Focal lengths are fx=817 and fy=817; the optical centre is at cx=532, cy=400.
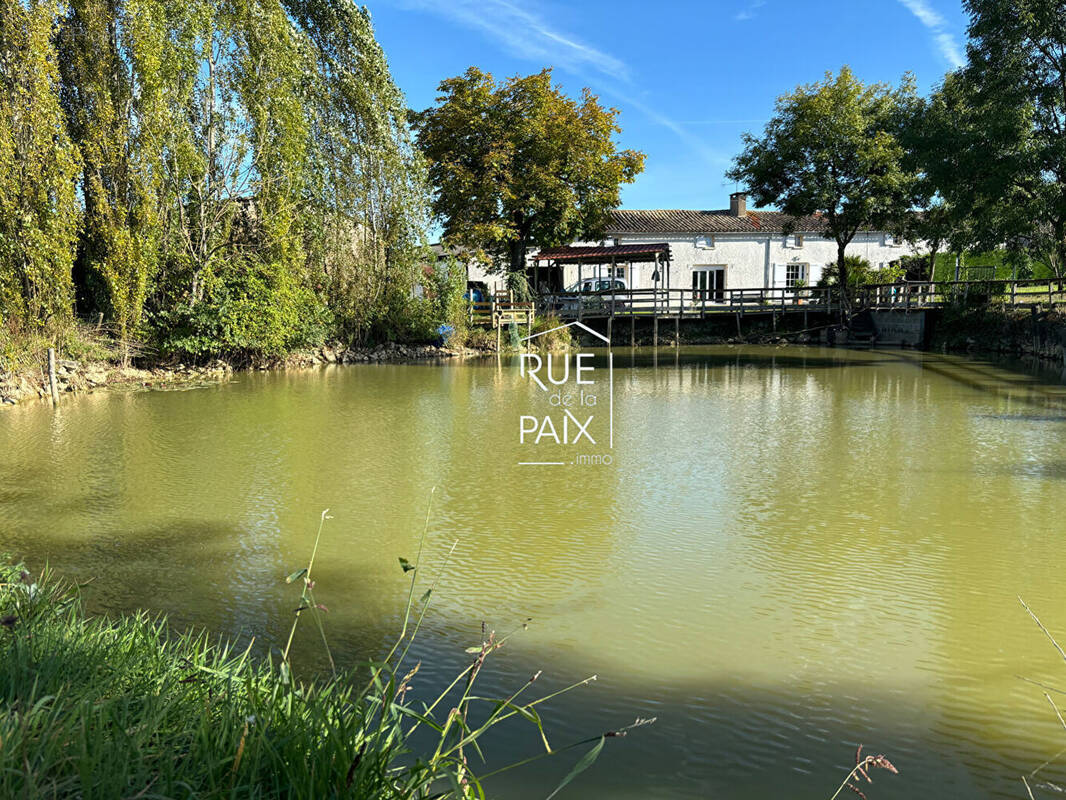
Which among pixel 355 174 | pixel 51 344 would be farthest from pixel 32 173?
pixel 355 174

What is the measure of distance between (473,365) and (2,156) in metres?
10.6

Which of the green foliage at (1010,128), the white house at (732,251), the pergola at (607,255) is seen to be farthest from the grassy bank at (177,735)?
the white house at (732,251)

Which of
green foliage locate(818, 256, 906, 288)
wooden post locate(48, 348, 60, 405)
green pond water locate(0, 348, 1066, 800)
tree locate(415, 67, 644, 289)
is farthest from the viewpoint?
green foliage locate(818, 256, 906, 288)

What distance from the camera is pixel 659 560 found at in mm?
5363

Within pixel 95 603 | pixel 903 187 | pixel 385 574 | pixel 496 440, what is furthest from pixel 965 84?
pixel 95 603

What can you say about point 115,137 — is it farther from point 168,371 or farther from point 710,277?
point 710,277

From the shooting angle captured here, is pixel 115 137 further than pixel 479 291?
No

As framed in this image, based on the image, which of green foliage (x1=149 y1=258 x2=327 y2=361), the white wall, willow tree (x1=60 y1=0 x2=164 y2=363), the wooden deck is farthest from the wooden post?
the white wall

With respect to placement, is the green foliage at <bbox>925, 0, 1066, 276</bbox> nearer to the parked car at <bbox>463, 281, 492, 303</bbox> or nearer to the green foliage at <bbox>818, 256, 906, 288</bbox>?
the green foliage at <bbox>818, 256, 906, 288</bbox>

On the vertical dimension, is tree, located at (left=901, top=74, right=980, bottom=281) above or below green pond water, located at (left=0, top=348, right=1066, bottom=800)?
above

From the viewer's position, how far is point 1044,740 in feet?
10.5

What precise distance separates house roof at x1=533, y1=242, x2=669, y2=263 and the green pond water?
17735 millimetres

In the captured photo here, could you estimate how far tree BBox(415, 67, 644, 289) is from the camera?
2681cm

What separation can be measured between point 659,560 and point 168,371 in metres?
14.4
